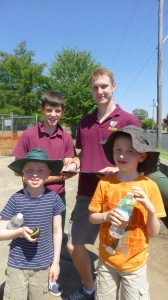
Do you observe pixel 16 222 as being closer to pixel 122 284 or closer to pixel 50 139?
pixel 122 284

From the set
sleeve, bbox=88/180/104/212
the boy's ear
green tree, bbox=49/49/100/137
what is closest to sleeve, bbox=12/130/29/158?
sleeve, bbox=88/180/104/212

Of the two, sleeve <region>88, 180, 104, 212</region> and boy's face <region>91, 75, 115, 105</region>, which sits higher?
boy's face <region>91, 75, 115, 105</region>

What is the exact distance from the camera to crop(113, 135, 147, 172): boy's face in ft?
7.38

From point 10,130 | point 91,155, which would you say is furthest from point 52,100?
point 10,130

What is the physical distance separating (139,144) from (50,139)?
1265mm

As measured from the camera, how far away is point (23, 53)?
45.1 metres

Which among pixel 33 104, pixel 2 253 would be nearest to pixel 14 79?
pixel 33 104

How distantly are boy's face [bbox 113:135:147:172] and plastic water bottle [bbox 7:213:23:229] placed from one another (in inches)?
30.5

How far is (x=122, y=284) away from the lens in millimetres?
2342

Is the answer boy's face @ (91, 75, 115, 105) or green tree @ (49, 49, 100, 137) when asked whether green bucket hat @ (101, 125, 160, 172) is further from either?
green tree @ (49, 49, 100, 137)

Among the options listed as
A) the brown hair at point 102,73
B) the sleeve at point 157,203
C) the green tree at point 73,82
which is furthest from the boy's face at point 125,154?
the green tree at point 73,82

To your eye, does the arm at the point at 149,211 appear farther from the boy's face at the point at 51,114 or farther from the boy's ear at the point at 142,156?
the boy's face at the point at 51,114

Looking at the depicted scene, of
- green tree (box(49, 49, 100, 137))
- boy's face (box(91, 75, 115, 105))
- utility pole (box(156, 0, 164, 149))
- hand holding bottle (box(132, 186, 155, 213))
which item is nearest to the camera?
hand holding bottle (box(132, 186, 155, 213))

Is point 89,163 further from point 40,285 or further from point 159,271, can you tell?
point 159,271
